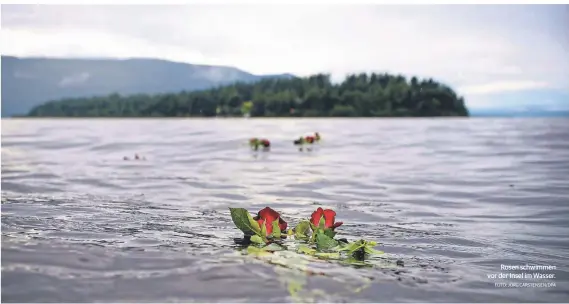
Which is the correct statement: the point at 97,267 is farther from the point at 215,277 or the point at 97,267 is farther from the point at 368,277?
the point at 368,277

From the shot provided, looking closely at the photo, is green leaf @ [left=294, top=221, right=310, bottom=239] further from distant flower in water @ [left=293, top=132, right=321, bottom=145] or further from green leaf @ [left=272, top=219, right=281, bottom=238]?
distant flower in water @ [left=293, top=132, right=321, bottom=145]

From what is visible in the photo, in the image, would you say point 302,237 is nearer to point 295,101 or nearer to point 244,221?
point 244,221

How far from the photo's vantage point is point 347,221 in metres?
4.06

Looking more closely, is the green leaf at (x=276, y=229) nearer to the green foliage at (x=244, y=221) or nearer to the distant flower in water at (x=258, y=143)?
the green foliage at (x=244, y=221)

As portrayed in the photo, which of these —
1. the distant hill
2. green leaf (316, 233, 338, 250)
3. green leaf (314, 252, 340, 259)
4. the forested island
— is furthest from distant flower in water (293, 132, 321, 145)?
green leaf (314, 252, 340, 259)

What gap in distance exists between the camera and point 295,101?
6656 millimetres

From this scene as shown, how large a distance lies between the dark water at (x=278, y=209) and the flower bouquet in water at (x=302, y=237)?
14cm

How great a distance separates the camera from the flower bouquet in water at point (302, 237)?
10.0ft

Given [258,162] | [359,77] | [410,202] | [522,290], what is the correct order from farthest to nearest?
[258,162]
[359,77]
[410,202]
[522,290]

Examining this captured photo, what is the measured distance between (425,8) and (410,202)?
1688 millimetres

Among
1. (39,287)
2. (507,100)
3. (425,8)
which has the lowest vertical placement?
(39,287)

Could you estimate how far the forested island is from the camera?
18.4ft

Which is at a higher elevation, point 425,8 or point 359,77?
point 425,8

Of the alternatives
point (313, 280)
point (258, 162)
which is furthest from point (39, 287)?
point (258, 162)
